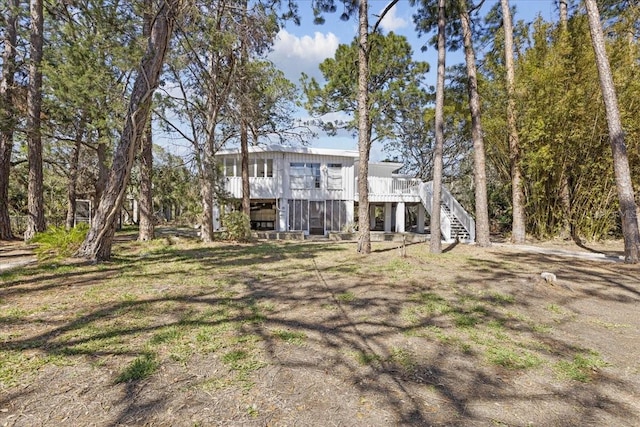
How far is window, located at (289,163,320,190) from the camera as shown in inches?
652

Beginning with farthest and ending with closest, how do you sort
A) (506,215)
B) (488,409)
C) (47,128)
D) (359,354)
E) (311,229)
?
1. (311,229)
2. (506,215)
3. (47,128)
4. (359,354)
5. (488,409)

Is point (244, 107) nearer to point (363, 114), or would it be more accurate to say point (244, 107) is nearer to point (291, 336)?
point (363, 114)

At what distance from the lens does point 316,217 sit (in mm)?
16797

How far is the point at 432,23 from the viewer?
1045 cm

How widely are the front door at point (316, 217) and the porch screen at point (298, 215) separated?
22 centimetres

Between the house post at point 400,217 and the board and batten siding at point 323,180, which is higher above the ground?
the board and batten siding at point 323,180

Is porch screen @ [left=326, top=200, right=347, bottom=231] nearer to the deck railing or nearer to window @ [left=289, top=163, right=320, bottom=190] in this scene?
window @ [left=289, top=163, right=320, bottom=190]

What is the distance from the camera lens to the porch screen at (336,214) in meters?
16.8

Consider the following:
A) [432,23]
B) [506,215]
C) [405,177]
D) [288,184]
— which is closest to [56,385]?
[432,23]

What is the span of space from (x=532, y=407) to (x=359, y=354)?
4.20 ft

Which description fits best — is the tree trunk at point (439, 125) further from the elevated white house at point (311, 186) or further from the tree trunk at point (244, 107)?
the elevated white house at point (311, 186)

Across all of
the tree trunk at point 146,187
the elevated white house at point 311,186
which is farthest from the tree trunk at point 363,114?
the elevated white house at point 311,186

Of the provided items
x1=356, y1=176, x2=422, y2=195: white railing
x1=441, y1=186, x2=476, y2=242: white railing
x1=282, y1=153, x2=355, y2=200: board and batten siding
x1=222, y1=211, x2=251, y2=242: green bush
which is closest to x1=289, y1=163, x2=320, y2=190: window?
x1=282, y1=153, x2=355, y2=200: board and batten siding

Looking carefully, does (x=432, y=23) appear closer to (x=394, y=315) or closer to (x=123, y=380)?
(x=394, y=315)
